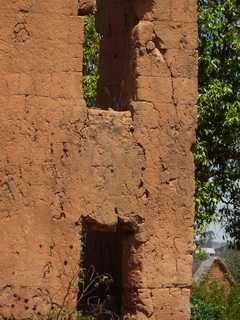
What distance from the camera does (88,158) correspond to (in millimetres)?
7098

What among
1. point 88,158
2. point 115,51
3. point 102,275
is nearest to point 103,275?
point 102,275

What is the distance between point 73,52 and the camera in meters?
7.12

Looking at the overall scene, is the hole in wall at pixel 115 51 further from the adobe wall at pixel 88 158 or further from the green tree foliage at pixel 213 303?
the green tree foliage at pixel 213 303

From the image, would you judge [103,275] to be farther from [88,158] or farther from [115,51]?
[115,51]

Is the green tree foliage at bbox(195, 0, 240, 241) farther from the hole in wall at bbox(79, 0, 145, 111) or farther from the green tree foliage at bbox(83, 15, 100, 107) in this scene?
the hole in wall at bbox(79, 0, 145, 111)

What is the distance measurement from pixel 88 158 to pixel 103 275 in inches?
49.6

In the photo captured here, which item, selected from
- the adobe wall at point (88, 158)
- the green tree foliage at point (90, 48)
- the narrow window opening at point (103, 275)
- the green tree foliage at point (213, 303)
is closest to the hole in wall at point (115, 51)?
the adobe wall at point (88, 158)

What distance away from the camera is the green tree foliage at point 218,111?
11.9 metres

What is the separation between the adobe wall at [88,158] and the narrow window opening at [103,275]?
1.02 ft

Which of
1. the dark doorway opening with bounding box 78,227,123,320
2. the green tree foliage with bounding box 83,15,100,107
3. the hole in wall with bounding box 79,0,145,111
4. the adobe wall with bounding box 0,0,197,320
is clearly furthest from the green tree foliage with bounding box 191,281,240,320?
the adobe wall with bounding box 0,0,197,320

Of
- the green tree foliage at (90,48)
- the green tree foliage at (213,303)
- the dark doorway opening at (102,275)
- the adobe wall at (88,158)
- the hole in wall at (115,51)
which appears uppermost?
the green tree foliage at (90,48)

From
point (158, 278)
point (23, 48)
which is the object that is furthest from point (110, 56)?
point (158, 278)

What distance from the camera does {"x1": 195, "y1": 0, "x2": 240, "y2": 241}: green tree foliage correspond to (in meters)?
11.9

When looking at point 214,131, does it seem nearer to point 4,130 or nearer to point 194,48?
point 194,48
